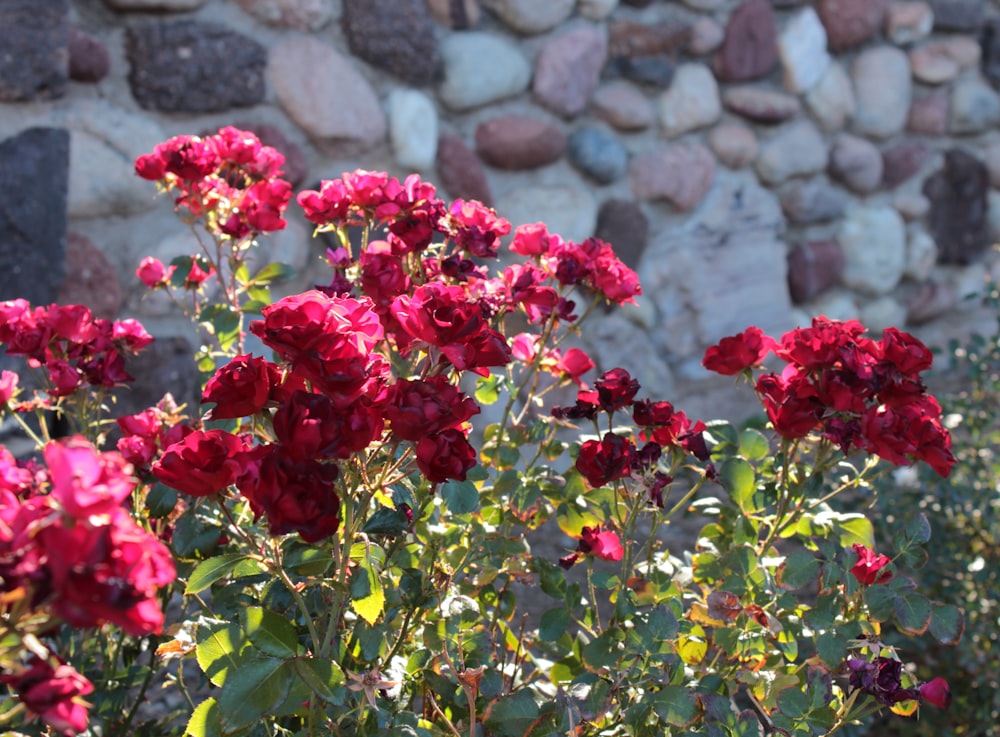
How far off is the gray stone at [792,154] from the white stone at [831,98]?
0.05 meters

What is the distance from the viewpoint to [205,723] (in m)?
0.83

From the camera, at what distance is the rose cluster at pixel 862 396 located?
38.9 inches

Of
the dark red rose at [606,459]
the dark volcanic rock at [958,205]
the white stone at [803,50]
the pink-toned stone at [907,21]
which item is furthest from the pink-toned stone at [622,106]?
the dark red rose at [606,459]

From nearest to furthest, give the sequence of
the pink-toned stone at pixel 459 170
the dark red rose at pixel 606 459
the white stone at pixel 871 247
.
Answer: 1. the dark red rose at pixel 606 459
2. the pink-toned stone at pixel 459 170
3. the white stone at pixel 871 247

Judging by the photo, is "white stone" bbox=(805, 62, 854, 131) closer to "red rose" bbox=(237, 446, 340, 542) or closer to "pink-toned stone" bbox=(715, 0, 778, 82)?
"pink-toned stone" bbox=(715, 0, 778, 82)

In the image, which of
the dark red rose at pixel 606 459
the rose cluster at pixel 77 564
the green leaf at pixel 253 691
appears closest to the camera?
the rose cluster at pixel 77 564

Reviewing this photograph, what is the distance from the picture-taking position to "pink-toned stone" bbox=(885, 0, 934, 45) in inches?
118

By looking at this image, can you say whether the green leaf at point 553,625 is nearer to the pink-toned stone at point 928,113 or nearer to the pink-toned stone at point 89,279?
the pink-toned stone at point 89,279

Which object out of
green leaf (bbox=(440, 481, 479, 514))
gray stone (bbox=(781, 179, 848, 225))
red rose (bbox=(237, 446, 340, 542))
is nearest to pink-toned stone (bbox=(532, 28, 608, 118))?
gray stone (bbox=(781, 179, 848, 225))

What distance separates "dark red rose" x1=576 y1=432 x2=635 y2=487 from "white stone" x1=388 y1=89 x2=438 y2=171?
3.88 ft

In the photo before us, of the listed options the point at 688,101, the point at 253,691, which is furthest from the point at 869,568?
the point at 688,101

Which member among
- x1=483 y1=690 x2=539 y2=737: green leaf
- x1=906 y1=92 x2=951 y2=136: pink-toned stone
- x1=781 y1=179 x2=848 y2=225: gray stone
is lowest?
x1=781 y1=179 x2=848 y2=225: gray stone

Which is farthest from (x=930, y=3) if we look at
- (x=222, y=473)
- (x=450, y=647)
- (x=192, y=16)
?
(x=222, y=473)

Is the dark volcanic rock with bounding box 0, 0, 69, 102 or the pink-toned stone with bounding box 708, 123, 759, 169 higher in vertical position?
the dark volcanic rock with bounding box 0, 0, 69, 102
